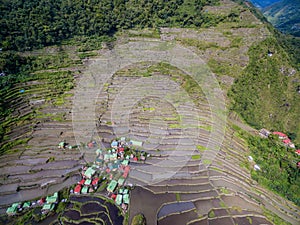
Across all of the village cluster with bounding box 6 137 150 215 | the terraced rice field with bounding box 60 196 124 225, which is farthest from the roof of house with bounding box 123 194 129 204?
the terraced rice field with bounding box 60 196 124 225

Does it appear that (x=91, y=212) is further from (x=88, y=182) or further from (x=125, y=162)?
(x=125, y=162)

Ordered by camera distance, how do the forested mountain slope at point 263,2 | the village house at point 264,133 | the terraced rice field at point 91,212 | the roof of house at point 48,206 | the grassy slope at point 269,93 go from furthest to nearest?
1. the forested mountain slope at point 263,2
2. the grassy slope at point 269,93
3. the village house at point 264,133
4. the roof of house at point 48,206
5. the terraced rice field at point 91,212

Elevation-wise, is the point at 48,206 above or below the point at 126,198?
above

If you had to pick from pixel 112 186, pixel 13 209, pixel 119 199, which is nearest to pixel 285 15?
pixel 112 186

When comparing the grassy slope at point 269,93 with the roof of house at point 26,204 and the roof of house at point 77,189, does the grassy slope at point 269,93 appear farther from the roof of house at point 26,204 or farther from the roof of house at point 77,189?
the roof of house at point 26,204

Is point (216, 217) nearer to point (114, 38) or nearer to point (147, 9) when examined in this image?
point (114, 38)

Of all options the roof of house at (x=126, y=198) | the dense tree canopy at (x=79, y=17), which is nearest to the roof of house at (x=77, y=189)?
the roof of house at (x=126, y=198)

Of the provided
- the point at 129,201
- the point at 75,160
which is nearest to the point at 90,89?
the point at 75,160
